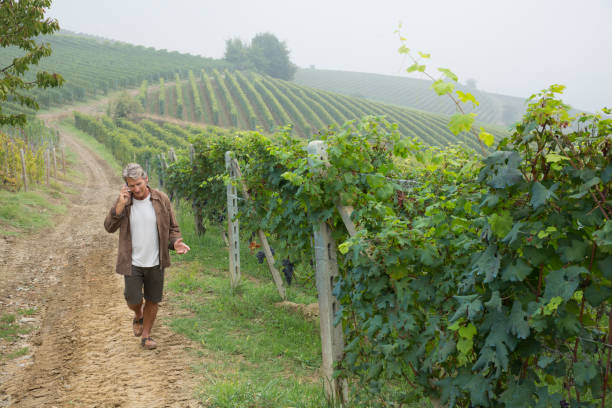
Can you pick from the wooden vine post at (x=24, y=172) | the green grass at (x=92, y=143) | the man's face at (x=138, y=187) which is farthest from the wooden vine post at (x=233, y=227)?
the green grass at (x=92, y=143)

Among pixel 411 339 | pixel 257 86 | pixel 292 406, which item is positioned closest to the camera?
pixel 411 339

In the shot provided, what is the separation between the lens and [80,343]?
15.6ft

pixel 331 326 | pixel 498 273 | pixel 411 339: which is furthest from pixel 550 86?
pixel 331 326

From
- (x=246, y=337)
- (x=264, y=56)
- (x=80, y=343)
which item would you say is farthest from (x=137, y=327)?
(x=264, y=56)

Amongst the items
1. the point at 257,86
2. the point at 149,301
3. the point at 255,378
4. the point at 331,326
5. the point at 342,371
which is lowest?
the point at 255,378

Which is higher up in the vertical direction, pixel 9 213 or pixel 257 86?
pixel 257 86

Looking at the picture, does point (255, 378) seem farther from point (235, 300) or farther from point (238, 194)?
point (238, 194)

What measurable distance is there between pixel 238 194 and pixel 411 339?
4.80 meters

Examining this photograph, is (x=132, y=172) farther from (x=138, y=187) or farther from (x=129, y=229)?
(x=129, y=229)

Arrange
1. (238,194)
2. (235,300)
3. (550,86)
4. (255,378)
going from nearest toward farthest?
1. (550,86)
2. (255,378)
3. (235,300)
4. (238,194)

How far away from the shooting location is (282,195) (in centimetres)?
415

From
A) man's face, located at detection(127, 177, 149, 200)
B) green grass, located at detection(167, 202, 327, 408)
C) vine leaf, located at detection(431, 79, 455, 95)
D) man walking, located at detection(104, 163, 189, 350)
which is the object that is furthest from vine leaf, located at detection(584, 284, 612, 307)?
man's face, located at detection(127, 177, 149, 200)

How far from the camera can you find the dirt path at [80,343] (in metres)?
3.59

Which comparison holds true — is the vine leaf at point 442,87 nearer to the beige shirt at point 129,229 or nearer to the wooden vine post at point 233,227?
the beige shirt at point 129,229
